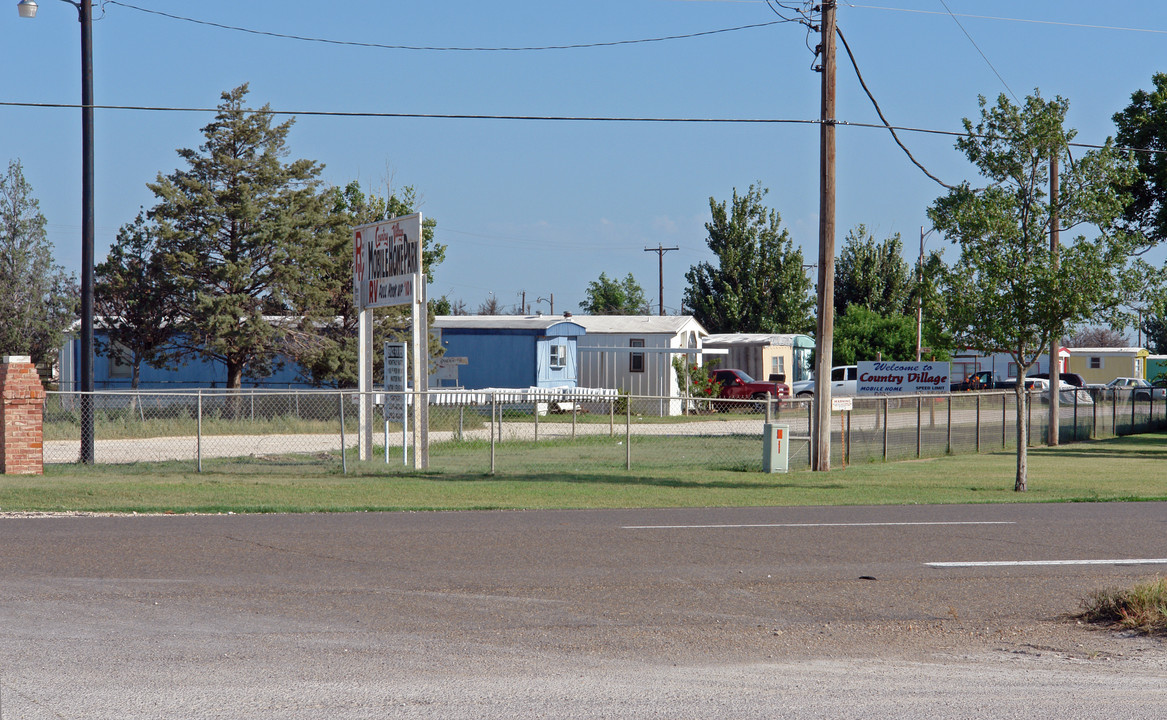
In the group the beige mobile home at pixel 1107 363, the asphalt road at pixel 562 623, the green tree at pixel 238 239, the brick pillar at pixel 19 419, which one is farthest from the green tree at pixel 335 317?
the beige mobile home at pixel 1107 363

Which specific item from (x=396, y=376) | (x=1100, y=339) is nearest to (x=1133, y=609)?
(x=396, y=376)

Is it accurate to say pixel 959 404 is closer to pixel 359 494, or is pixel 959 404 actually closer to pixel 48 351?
pixel 359 494

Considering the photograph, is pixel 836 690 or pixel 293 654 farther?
pixel 293 654

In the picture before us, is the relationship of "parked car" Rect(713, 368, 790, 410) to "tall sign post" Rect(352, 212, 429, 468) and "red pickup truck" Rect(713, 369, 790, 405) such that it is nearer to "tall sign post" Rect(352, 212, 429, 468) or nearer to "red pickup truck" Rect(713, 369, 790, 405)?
"red pickup truck" Rect(713, 369, 790, 405)

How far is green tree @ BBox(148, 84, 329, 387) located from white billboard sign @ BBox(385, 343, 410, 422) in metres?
13.9

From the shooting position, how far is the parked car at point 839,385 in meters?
46.5

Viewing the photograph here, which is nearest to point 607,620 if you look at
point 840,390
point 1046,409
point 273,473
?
point 273,473

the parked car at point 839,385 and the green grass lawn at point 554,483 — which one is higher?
the parked car at point 839,385

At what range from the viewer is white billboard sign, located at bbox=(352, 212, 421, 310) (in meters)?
20.8

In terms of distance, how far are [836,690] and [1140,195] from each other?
102 ft

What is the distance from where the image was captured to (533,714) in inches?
212

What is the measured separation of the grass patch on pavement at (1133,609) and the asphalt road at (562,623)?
0.73ft

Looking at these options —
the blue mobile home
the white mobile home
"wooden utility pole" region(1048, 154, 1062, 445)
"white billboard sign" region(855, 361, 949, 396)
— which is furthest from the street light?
the white mobile home

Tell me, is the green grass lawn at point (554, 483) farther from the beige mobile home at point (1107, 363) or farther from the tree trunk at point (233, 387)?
the beige mobile home at point (1107, 363)
